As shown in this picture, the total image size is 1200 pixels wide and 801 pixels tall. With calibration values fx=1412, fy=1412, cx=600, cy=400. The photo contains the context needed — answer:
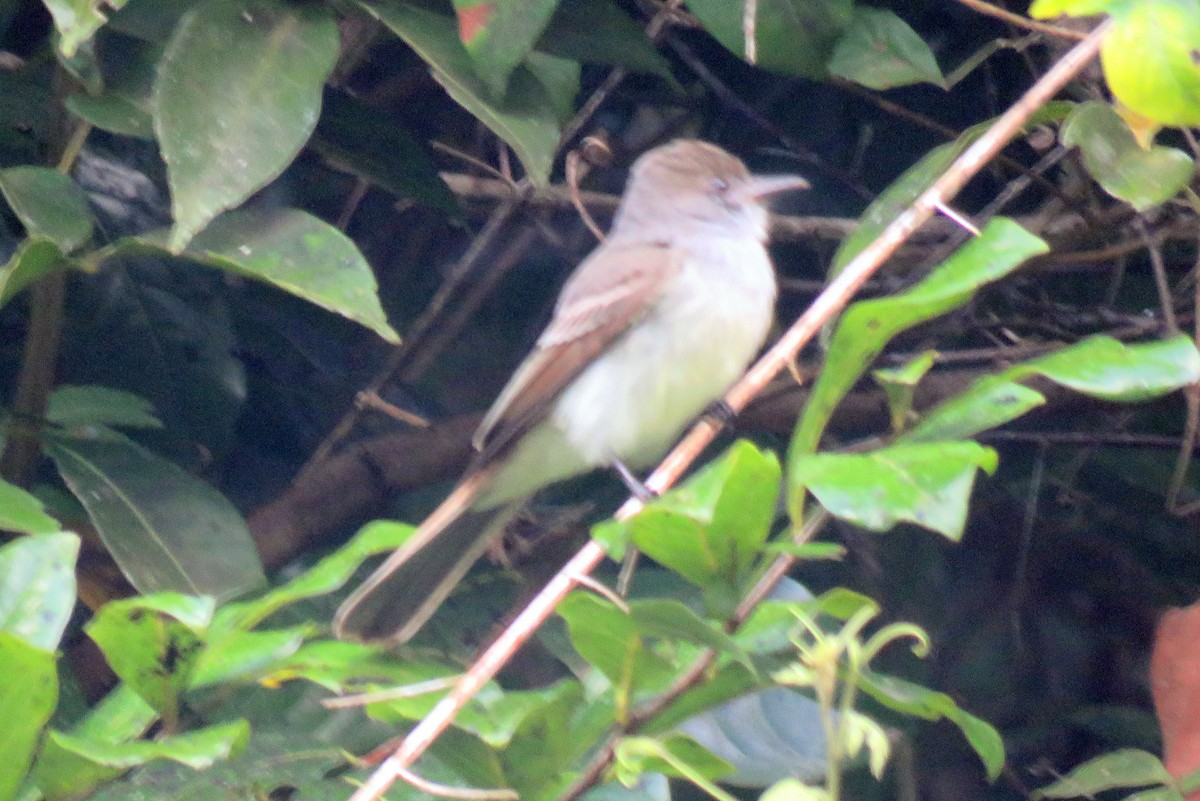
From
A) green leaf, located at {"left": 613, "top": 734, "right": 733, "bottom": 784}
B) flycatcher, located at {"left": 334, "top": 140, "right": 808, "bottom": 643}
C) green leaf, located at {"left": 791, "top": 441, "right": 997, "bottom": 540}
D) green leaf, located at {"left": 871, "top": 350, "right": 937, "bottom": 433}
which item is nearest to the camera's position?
green leaf, located at {"left": 791, "top": 441, "right": 997, "bottom": 540}

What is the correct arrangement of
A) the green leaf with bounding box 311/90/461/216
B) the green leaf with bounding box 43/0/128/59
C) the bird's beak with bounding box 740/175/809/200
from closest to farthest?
the green leaf with bounding box 43/0/128/59
the green leaf with bounding box 311/90/461/216
the bird's beak with bounding box 740/175/809/200

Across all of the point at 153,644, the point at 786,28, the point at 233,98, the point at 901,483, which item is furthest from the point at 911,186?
the point at 153,644

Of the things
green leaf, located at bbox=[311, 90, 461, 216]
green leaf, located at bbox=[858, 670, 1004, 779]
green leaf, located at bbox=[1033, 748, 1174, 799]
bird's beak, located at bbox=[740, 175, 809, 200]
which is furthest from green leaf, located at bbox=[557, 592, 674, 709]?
bird's beak, located at bbox=[740, 175, 809, 200]

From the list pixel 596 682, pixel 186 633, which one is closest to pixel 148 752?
pixel 186 633

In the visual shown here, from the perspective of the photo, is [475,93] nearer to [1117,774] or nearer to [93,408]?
[93,408]

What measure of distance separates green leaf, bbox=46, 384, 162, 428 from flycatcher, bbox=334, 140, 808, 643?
585mm

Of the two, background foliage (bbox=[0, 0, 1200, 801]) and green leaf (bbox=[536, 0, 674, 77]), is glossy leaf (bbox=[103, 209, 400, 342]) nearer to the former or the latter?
background foliage (bbox=[0, 0, 1200, 801])

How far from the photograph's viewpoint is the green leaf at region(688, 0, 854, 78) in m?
2.21

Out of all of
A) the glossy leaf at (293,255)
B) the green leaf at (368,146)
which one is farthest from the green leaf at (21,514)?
the green leaf at (368,146)

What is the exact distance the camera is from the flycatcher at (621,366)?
2.69 m

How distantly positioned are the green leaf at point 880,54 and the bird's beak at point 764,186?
49 centimetres

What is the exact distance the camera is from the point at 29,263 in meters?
1.82

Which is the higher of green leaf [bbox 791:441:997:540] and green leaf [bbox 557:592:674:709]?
green leaf [bbox 791:441:997:540]

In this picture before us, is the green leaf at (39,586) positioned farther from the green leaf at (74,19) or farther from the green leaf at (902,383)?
the green leaf at (902,383)
